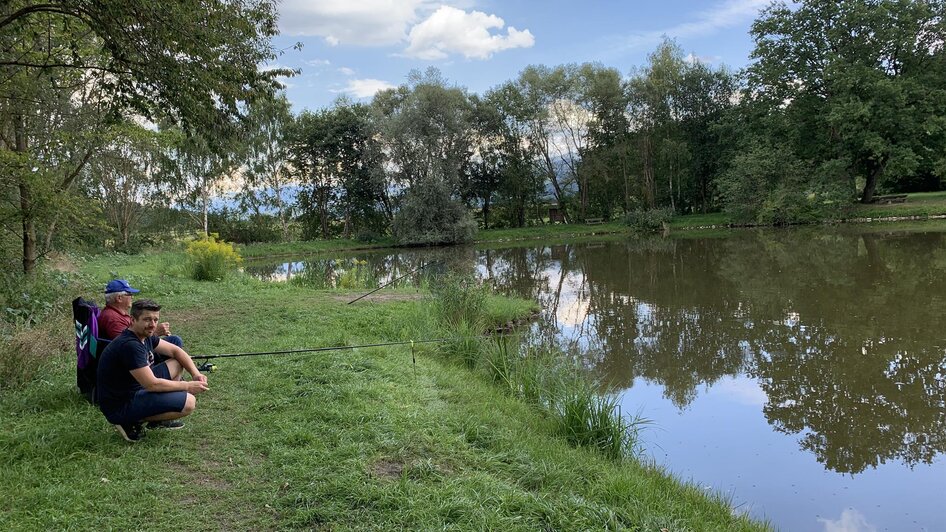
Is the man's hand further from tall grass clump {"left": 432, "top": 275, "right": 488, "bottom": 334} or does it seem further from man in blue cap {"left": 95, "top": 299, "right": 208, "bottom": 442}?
tall grass clump {"left": 432, "top": 275, "right": 488, "bottom": 334}

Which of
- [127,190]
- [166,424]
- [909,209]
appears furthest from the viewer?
[909,209]

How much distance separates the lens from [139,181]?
25.5 m

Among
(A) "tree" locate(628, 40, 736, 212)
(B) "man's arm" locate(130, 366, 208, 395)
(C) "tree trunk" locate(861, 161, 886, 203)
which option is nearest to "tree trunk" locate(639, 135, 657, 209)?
(A) "tree" locate(628, 40, 736, 212)

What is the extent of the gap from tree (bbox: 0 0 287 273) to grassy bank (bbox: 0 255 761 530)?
296 centimetres

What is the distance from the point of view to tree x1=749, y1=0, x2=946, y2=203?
84.1ft

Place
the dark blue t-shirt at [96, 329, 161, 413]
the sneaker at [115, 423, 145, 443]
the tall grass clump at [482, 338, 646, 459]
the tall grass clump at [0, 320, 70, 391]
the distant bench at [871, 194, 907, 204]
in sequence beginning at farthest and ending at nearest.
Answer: the distant bench at [871, 194, 907, 204] → the tall grass clump at [0, 320, 70, 391] → the tall grass clump at [482, 338, 646, 459] → the sneaker at [115, 423, 145, 443] → the dark blue t-shirt at [96, 329, 161, 413]

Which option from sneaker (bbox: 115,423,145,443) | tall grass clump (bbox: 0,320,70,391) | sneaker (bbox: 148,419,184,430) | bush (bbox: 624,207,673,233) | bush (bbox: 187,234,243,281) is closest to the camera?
sneaker (bbox: 115,423,145,443)

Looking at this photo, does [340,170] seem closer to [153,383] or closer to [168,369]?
[168,369]

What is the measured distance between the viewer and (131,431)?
3467 millimetres

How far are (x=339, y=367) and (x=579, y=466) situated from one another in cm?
276

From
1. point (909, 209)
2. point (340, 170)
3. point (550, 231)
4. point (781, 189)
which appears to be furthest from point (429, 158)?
point (909, 209)

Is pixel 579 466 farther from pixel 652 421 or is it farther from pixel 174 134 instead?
pixel 174 134

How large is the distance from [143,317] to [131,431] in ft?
2.51

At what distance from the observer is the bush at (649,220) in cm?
3150
